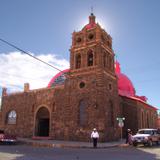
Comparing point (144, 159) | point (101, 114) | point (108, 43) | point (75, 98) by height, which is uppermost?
point (108, 43)

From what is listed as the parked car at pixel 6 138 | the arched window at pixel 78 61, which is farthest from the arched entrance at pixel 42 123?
the parked car at pixel 6 138

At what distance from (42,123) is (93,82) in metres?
9.64

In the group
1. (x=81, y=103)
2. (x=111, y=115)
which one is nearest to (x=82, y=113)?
(x=81, y=103)

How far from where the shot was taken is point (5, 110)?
31.0 metres

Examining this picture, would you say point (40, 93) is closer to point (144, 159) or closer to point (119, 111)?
point (119, 111)

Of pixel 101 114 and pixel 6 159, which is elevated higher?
pixel 101 114

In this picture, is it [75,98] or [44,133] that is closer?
[75,98]

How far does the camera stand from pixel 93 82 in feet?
76.0

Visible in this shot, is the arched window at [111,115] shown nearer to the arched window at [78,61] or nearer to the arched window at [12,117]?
the arched window at [78,61]

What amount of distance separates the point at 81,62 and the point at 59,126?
827 centimetres

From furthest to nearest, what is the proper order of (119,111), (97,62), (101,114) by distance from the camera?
1. (119,111)
2. (97,62)
3. (101,114)

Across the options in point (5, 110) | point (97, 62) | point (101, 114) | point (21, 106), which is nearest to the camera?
point (101, 114)

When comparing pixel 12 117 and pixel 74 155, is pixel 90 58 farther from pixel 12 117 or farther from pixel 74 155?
pixel 74 155

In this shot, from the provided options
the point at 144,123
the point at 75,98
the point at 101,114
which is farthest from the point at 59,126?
the point at 144,123
